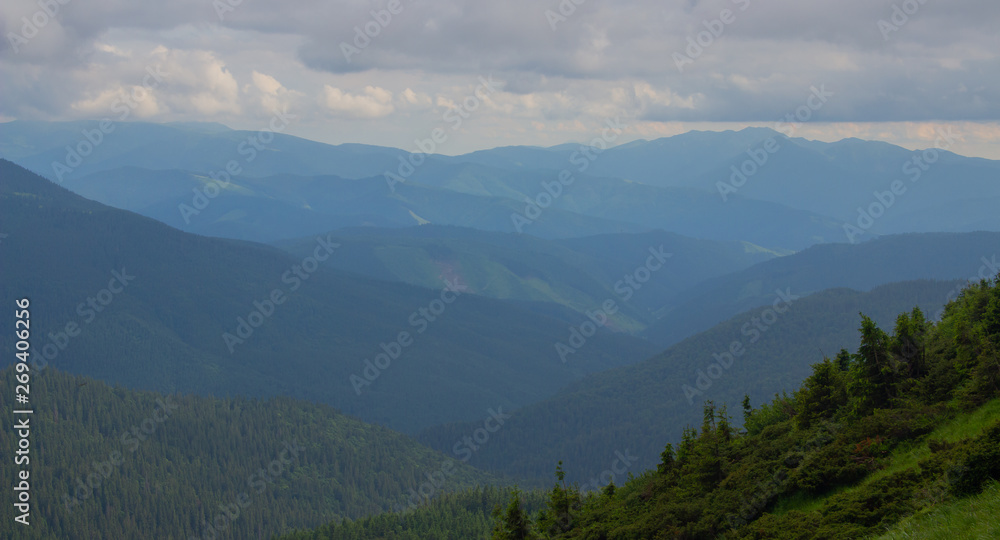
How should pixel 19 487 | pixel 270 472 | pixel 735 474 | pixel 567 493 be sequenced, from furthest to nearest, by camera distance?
pixel 270 472 → pixel 19 487 → pixel 567 493 → pixel 735 474

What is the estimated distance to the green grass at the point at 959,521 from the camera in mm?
19625

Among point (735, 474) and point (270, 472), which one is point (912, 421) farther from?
point (270, 472)

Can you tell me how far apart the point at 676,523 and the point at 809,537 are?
33.3 feet

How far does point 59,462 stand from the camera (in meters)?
159

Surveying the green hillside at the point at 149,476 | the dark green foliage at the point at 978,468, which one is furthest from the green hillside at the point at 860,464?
the green hillside at the point at 149,476

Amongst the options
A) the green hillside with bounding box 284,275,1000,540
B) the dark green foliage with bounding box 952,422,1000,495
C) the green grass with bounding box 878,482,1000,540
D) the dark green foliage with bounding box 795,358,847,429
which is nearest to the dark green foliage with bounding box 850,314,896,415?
the green hillside with bounding box 284,275,1000,540

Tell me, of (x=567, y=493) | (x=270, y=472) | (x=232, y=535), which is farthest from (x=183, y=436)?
(x=567, y=493)

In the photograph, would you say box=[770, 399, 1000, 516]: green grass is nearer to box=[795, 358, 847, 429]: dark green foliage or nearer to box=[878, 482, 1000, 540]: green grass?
box=[878, 482, 1000, 540]: green grass

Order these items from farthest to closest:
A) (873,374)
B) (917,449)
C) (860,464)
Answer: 1. (873,374)
2. (860,464)
3. (917,449)

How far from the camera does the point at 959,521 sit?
20.9 metres

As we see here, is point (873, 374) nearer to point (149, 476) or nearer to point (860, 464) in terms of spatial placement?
point (860, 464)

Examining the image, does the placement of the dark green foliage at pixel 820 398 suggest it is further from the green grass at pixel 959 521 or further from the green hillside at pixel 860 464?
the green grass at pixel 959 521

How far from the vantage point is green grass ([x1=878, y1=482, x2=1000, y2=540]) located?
19.6 meters

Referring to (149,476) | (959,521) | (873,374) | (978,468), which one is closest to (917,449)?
(873,374)
